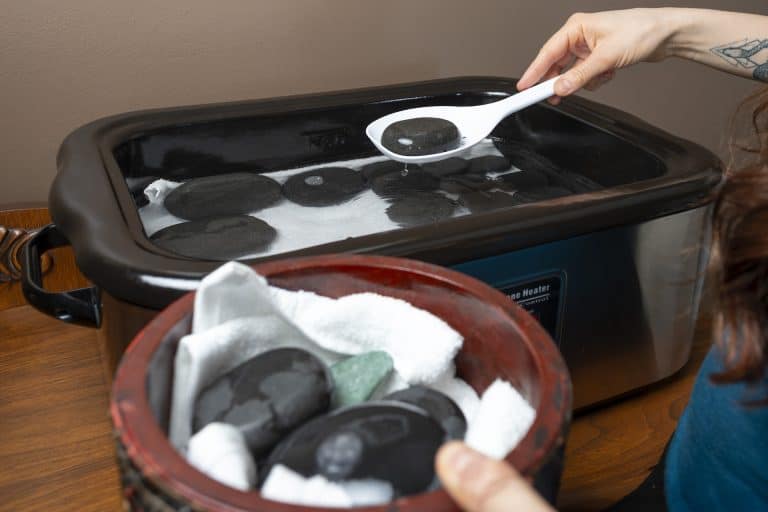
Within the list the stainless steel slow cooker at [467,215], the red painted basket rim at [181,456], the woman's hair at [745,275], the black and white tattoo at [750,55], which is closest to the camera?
the red painted basket rim at [181,456]

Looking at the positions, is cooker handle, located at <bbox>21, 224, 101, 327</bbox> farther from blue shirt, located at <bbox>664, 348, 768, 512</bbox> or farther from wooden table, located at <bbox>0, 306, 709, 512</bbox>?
blue shirt, located at <bbox>664, 348, 768, 512</bbox>

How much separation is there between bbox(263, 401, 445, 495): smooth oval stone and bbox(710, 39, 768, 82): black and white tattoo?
51 cm

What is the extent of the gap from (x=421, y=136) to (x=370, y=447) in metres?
0.46

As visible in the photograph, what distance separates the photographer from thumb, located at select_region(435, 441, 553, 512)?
206mm

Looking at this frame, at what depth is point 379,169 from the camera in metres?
0.69

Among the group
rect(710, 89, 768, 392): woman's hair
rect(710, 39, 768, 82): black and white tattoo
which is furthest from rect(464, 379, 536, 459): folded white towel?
rect(710, 39, 768, 82): black and white tattoo

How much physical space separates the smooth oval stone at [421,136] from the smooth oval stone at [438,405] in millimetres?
389

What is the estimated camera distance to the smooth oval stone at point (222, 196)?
608 millimetres

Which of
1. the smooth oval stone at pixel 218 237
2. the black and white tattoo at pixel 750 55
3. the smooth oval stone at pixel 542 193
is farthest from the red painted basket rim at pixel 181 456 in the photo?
the black and white tattoo at pixel 750 55

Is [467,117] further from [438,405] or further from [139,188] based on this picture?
[438,405]

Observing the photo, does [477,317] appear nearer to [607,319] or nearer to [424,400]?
[424,400]

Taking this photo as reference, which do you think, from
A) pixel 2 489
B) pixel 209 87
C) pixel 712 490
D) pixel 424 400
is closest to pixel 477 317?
pixel 424 400

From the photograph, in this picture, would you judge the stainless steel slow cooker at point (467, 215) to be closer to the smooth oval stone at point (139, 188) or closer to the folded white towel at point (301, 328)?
the smooth oval stone at point (139, 188)

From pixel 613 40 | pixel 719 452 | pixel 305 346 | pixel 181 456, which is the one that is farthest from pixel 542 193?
pixel 181 456
